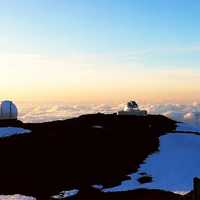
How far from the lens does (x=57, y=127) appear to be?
58.3 m

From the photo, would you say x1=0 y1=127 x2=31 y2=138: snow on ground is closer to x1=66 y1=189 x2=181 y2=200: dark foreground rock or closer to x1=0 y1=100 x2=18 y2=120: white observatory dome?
x1=0 y1=100 x2=18 y2=120: white observatory dome

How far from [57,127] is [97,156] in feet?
33.1

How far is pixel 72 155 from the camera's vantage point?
1961 inches

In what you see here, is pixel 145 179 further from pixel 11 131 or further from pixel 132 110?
pixel 132 110

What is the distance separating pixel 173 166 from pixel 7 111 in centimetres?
3023

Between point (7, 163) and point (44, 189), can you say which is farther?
point (7, 163)

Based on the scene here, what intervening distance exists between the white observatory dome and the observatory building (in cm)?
1682

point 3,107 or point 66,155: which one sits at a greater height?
point 3,107

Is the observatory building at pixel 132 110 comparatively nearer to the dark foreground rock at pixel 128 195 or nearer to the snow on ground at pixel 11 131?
the snow on ground at pixel 11 131

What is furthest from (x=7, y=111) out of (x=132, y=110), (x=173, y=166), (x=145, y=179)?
(x=145, y=179)

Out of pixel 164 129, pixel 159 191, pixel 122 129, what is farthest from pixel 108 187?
pixel 164 129

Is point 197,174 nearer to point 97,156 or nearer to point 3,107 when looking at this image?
point 97,156

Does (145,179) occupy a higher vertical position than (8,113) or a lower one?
lower

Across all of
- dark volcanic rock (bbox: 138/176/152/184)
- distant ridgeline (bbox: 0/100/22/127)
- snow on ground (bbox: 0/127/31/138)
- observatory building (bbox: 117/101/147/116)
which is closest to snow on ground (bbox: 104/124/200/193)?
dark volcanic rock (bbox: 138/176/152/184)
